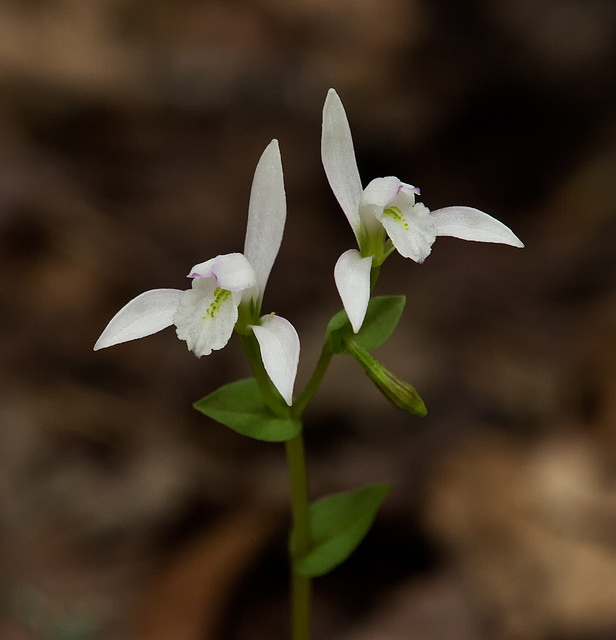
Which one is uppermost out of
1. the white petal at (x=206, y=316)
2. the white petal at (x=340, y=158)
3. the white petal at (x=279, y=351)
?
the white petal at (x=340, y=158)

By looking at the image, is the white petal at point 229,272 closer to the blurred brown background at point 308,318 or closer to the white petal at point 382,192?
the white petal at point 382,192

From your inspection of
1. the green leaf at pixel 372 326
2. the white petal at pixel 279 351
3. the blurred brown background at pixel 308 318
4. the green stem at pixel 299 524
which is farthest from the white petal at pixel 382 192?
the blurred brown background at pixel 308 318

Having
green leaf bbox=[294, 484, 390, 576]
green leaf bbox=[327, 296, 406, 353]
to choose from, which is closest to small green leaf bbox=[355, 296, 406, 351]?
green leaf bbox=[327, 296, 406, 353]

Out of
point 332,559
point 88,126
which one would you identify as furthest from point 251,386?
point 88,126

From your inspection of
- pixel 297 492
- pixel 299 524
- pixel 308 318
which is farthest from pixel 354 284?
pixel 308 318

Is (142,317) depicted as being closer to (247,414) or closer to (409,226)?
(247,414)
